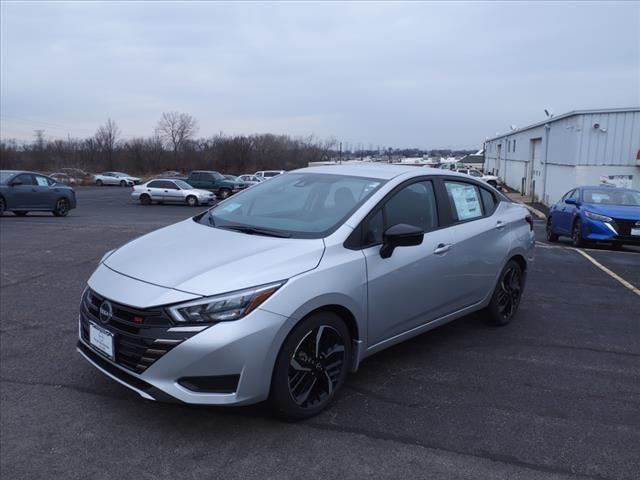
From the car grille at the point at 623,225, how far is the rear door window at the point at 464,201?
7.54m

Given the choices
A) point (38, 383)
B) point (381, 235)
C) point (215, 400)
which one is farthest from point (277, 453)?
point (38, 383)

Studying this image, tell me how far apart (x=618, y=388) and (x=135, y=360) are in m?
3.46

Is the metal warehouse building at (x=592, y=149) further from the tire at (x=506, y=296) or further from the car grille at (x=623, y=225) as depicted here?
the tire at (x=506, y=296)

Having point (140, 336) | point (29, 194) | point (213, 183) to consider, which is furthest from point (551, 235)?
point (213, 183)

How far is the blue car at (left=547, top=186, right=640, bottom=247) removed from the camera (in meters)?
11.2

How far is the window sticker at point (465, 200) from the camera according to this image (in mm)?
4888

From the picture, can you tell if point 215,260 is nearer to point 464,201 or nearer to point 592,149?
point 464,201

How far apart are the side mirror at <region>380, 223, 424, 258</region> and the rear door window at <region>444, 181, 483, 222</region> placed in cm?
113

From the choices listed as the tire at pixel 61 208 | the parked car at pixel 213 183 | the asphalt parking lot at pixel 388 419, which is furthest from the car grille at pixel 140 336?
the parked car at pixel 213 183

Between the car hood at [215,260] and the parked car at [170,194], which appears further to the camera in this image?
the parked car at [170,194]

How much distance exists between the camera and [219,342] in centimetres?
293

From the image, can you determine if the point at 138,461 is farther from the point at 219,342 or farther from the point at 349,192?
the point at 349,192

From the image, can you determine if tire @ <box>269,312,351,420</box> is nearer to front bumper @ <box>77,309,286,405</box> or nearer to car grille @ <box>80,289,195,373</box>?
front bumper @ <box>77,309,286,405</box>

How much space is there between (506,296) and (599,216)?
7363 millimetres
